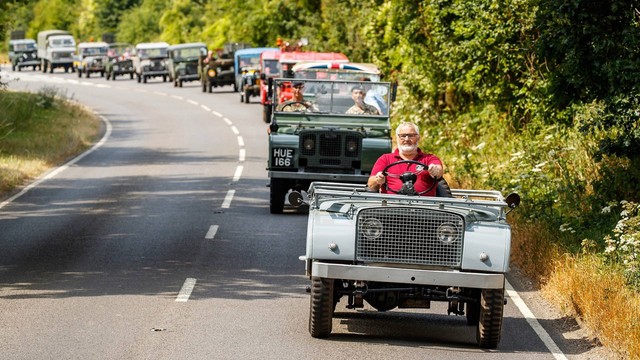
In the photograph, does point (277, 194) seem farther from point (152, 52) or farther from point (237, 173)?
point (152, 52)

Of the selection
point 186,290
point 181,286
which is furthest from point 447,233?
point 181,286

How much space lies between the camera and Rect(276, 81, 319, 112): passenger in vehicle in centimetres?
2048

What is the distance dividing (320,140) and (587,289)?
7.44 m

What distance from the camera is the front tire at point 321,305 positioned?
35.4ft

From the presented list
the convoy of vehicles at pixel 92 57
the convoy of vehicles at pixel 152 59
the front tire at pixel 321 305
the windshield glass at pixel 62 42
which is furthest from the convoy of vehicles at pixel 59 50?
the front tire at pixel 321 305

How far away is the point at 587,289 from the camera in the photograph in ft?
42.2

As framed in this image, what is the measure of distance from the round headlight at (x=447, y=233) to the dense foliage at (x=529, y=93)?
504cm

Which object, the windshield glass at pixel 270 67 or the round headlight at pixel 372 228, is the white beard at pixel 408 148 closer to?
the round headlight at pixel 372 228

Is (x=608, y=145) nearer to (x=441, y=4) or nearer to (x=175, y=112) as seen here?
(x=441, y=4)

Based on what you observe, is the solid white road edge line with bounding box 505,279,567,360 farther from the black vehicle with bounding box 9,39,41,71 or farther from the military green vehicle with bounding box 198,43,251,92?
the black vehicle with bounding box 9,39,41,71

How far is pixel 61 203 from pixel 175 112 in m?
25.6

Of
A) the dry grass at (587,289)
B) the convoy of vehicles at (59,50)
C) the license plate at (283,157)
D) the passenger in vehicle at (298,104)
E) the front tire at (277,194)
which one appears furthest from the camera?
the convoy of vehicles at (59,50)

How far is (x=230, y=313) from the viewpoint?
40.5 ft

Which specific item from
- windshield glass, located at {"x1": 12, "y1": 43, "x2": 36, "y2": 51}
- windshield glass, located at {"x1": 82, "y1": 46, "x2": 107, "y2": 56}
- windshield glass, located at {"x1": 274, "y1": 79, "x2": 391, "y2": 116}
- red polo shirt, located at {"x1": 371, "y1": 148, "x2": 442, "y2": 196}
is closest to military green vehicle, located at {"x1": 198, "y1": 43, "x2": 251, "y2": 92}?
windshield glass, located at {"x1": 82, "y1": 46, "x2": 107, "y2": 56}
